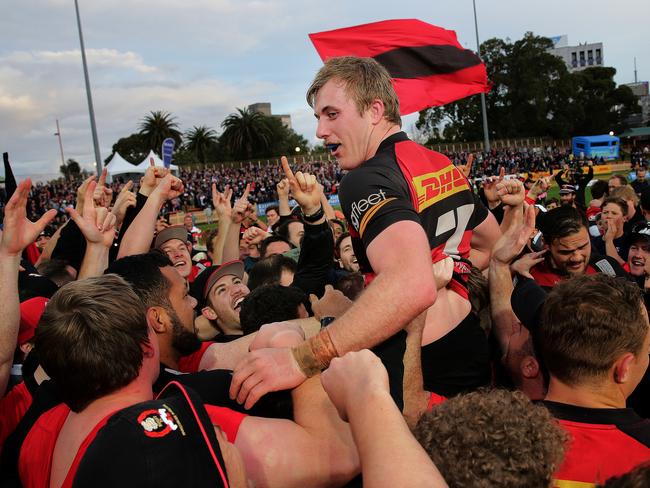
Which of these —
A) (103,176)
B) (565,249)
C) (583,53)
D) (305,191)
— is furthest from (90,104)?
(583,53)

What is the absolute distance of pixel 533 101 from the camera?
2872 inches

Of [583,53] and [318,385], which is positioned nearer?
[318,385]

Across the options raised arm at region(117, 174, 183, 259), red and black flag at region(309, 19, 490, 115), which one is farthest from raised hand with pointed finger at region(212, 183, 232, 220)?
red and black flag at region(309, 19, 490, 115)

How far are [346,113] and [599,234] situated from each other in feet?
21.7

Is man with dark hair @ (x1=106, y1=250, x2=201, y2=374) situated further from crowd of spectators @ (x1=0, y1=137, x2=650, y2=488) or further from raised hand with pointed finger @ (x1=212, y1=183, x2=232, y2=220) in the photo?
raised hand with pointed finger @ (x1=212, y1=183, x2=232, y2=220)

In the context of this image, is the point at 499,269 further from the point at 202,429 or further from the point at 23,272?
the point at 23,272

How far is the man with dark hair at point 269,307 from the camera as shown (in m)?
3.08

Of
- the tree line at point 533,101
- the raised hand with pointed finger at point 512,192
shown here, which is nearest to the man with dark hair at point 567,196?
the raised hand with pointed finger at point 512,192

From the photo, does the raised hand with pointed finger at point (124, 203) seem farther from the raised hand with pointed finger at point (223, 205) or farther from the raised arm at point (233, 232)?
the raised arm at point (233, 232)

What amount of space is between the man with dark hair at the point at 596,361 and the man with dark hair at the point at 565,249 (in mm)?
2356

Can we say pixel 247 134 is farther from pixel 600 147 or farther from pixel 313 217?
pixel 313 217

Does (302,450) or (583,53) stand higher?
(583,53)

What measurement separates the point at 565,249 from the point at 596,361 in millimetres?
2640

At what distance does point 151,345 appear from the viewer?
2082 mm
